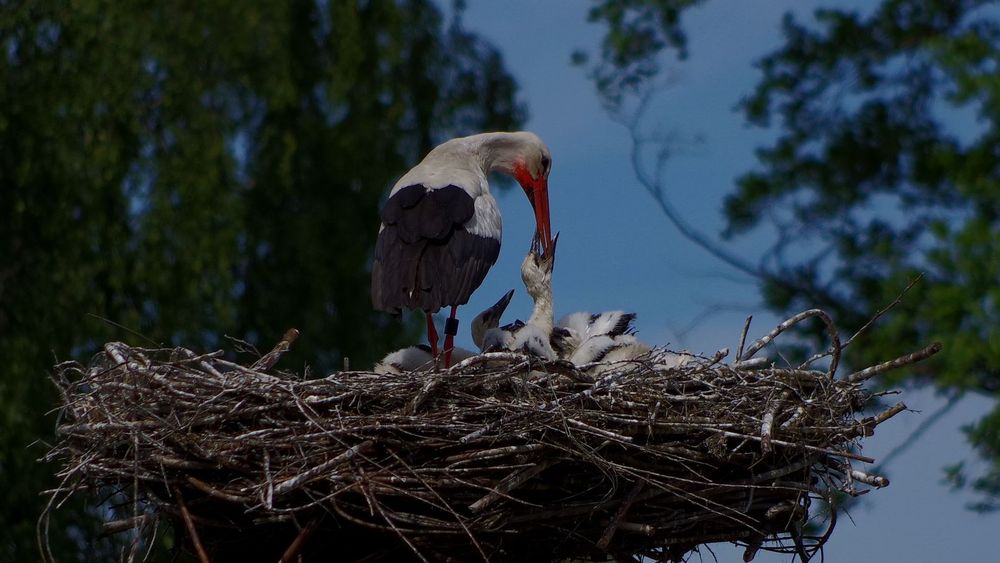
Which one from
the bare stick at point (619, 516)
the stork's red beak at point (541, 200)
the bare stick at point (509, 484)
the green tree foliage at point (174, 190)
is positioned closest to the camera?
the bare stick at point (509, 484)

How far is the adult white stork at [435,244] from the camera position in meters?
6.24

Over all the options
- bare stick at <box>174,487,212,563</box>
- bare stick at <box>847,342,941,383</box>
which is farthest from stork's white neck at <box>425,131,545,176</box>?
bare stick at <box>174,487,212,563</box>

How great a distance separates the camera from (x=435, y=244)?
6.38m

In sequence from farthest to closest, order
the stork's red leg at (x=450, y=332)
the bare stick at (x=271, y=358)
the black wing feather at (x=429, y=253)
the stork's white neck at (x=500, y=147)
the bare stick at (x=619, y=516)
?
the stork's white neck at (x=500, y=147) → the stork's red leg at (x=450, y=332) → the black wing feather at (x=429, y=253) → the bare stick at (x=271, y=358) → the bare stick at (x=619, y=516)

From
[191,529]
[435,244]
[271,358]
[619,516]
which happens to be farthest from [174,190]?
[619,516]

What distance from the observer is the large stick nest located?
4789 mm

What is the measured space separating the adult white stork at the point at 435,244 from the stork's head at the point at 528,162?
658 millimetres

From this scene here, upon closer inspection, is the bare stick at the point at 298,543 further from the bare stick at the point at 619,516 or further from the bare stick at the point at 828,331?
the bare stick at the point at 828,331

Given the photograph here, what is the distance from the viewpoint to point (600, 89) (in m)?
12.2

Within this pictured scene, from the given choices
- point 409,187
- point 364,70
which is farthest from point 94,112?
point 409,187

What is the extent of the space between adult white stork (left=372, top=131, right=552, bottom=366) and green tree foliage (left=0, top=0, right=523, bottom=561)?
4.24 meters

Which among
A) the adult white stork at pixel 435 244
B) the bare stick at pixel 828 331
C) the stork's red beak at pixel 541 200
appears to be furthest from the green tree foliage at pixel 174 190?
the bare stick at pixel 828 331

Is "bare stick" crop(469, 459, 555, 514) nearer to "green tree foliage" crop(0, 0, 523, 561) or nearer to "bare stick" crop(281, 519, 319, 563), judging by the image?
"bare stick" crop(281, 519, 319, 563)

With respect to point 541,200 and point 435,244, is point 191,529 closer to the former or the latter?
point 435,244
